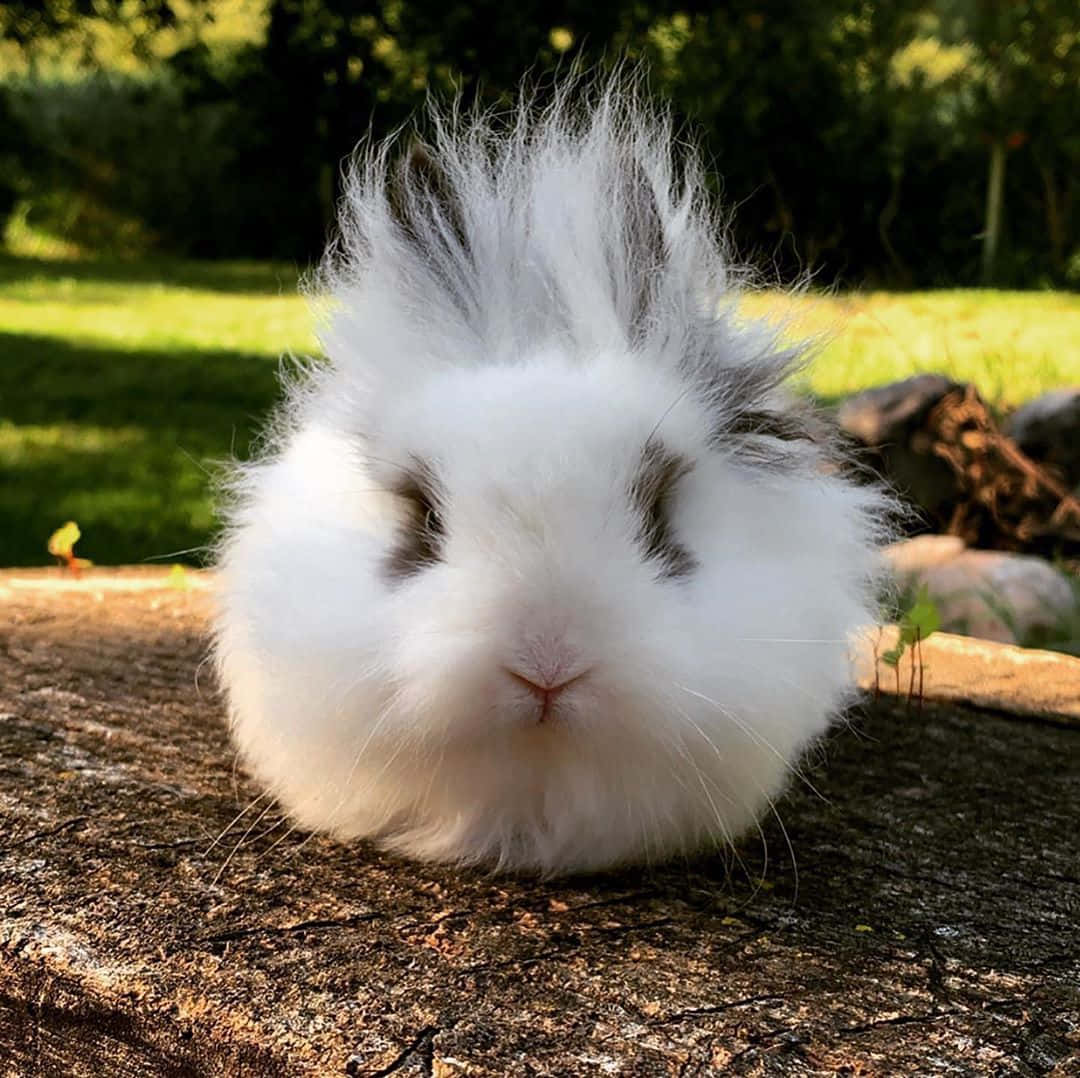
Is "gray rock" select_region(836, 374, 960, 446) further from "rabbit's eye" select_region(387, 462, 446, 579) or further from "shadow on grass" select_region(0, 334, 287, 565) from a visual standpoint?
"rabbit's eye" select_region(387, 462, 446, 579)

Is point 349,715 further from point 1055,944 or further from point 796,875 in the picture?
point 1055,944

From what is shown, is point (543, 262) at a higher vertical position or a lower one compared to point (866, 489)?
higher

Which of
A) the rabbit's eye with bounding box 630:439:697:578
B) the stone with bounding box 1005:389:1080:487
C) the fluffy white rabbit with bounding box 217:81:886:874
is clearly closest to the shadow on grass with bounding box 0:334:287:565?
the fluffy white rabbit with bounding box 217:81:886:874

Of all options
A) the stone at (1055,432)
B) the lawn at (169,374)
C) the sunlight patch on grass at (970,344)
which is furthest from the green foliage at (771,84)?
the stone at (1055,432)

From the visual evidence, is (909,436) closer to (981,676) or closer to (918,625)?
(981,676)

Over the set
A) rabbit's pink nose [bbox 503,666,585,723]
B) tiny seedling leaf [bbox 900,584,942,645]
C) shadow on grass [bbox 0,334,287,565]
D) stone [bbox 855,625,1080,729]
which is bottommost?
shadow on grass [bbox 0,334,287,565]

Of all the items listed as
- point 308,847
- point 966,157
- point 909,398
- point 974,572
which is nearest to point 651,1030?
point 308,847
